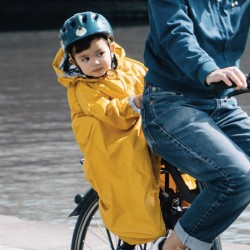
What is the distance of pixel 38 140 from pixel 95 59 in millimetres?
6263

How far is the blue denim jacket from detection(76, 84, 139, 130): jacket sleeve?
0.84ft

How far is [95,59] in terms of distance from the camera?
4.66m

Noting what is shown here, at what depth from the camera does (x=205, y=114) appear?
410cm

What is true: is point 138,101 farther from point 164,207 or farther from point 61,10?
point 61,10

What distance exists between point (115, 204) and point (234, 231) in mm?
2429

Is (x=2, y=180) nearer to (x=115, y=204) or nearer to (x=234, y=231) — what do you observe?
(x=234, y=231)

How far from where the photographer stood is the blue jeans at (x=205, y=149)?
→ 3.95 m

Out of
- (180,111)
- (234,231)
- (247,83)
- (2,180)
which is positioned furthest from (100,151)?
(2,180)

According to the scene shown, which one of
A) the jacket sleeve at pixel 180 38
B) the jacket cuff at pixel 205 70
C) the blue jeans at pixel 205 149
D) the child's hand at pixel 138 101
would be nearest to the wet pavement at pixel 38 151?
the child's hand at pixel 138 101

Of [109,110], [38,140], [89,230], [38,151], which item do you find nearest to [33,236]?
[89,230]

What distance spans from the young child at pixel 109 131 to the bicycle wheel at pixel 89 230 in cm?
20

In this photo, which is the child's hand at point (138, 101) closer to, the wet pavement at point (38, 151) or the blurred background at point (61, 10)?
the wet pavement at point (38, 151)

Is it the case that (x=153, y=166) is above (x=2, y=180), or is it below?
above

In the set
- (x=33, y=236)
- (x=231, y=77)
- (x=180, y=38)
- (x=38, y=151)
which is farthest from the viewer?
(x=38, y=151)
